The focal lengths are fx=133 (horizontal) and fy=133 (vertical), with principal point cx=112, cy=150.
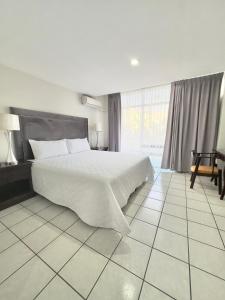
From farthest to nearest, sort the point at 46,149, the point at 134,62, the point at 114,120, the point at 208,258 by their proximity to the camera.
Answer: the point at 114,120 < the point at 46,149 < the point at 134,62 < the point at 208,258

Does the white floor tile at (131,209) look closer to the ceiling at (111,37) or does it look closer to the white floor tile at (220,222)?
the white floor tile at (220,222)

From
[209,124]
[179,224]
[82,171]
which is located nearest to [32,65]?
[82,171]

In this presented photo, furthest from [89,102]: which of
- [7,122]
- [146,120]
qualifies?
[7,122]

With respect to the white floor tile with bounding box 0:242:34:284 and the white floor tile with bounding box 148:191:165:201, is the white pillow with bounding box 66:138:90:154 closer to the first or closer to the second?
the white floor tile with bounding box 148:191:165:201

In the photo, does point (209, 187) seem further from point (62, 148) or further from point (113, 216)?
point (62, 148)

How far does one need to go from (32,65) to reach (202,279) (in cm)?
350

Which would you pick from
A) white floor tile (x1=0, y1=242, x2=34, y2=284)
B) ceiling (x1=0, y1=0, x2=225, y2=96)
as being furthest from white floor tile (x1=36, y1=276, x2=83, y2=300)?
ceiling (x1=0, y1=0, x2=225, y2=96)

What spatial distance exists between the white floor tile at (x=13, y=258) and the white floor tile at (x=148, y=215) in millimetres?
1290

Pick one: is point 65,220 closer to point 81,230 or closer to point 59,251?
point 81,230

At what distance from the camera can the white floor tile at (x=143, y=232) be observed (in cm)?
145

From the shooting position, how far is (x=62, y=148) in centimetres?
300

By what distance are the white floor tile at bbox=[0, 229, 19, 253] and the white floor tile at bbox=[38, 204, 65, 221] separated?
374 mm

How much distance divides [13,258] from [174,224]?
1.76 meters

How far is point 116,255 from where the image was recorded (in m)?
1.26
